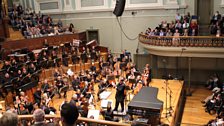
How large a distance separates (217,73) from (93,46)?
304 inches

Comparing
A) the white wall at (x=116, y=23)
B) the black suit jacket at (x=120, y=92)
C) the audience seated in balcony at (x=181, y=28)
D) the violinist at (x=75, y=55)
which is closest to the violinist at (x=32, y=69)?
the violinist at (x=75, y=55)

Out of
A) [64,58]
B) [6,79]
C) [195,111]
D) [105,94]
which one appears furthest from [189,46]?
[6,79]

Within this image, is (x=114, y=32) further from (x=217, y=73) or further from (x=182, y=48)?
(x=217, y=73)

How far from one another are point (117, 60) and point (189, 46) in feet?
14.6

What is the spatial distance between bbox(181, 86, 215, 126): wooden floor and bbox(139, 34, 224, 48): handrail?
113 inches

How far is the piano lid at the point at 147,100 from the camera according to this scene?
316 inches

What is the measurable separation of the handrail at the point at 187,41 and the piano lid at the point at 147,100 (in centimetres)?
478

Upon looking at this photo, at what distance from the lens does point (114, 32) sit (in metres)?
17.9

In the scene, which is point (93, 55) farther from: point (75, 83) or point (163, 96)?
point (163, 96)

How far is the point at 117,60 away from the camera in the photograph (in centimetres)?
1545

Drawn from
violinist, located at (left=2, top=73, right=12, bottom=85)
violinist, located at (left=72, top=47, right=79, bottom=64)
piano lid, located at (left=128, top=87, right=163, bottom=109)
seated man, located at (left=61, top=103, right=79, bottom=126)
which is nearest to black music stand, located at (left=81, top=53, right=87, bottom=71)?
violinist, located at (left=72, top=47, right=79, bottom=64)

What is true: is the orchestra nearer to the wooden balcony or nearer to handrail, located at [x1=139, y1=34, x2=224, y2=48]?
the wooden balcony

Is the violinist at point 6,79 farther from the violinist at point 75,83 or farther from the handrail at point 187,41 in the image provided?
the handrail at point 187,41

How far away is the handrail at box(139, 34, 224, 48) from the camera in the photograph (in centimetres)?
1240
